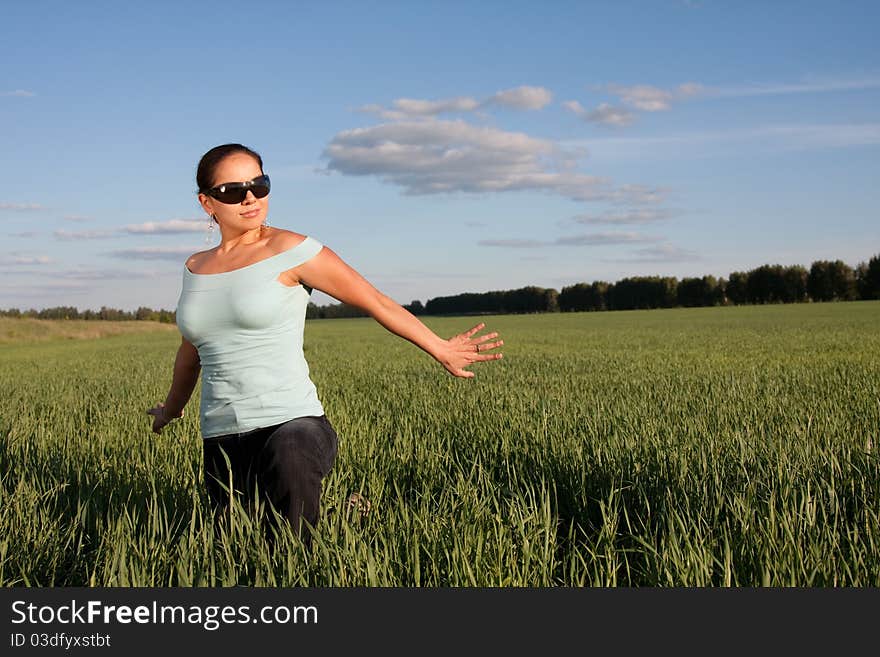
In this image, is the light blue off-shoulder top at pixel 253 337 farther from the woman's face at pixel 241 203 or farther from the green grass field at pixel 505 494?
the green grass field at pixel 505 494

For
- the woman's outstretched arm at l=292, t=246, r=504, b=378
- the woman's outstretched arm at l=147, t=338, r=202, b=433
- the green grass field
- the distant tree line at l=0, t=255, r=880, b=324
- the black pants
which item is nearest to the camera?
the green grass field

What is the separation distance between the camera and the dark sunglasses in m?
3.20

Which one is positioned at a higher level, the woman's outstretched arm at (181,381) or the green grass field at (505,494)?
the woman's outstretched arm at (181,381)

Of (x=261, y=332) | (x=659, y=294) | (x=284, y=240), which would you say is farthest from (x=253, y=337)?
(x=659, y=294)

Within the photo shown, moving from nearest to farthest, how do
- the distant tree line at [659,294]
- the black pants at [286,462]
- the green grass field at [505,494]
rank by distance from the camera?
the green grass field at [505,494] → the black pants at [286,462] → the distant tree line at [659,294]

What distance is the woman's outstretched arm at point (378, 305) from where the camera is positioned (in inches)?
123

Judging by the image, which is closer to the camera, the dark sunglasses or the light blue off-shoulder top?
the light blue off-shoulder top

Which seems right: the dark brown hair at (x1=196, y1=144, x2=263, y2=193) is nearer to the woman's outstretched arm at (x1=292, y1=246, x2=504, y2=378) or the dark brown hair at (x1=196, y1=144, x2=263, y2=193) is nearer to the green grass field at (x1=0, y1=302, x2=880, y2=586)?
the woman's outstretched arm at (x1=292, y1=246, x2=504, y2=378)

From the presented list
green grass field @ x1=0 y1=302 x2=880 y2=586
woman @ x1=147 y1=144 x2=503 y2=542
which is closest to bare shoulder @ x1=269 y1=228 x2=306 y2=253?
woman @ x1=147 y1=144 x2=503 y2=542

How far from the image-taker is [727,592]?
2.53m

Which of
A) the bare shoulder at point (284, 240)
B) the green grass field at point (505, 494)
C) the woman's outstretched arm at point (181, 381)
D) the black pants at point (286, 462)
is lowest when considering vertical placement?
the green grass field at point (505, 494)

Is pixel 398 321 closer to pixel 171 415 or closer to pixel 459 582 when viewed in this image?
pixel 459 582

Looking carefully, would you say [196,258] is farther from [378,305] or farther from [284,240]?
[378,305]

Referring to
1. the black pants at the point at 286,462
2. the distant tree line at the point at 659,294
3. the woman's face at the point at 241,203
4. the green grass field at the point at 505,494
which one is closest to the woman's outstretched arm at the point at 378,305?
the woman's face at the point at 241,203
